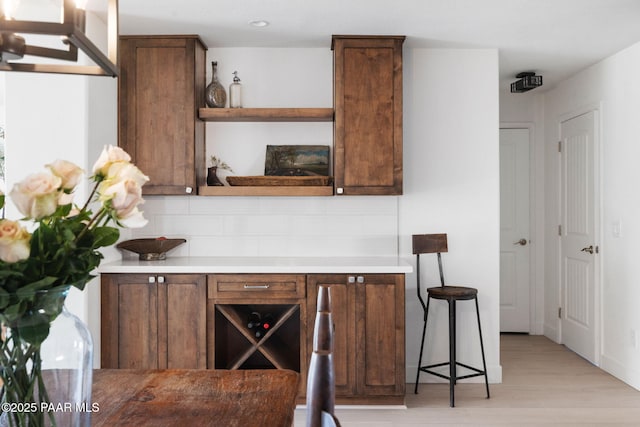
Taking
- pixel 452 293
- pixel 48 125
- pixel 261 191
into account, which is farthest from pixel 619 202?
pixel 48 125

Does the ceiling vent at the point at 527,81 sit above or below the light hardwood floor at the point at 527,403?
above

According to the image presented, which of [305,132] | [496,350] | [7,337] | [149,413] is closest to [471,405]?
[496,350]

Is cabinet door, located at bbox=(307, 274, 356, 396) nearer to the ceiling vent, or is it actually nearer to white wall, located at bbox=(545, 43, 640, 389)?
white wall, located at bbox=(545, 43, 640, 389)

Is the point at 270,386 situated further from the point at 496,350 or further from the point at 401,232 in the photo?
the point at 496,350

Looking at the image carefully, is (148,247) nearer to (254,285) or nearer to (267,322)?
(254,285)

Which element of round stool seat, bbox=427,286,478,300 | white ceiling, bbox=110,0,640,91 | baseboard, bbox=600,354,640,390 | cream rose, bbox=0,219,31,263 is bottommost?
baseboard, bbox=600,354,640,390

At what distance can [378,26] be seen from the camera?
3689mm

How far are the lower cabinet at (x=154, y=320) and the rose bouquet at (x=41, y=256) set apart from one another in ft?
8.68

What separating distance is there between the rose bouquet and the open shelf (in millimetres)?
2692

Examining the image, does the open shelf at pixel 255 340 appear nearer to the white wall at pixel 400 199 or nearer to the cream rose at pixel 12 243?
the white wall at pixel 400 199

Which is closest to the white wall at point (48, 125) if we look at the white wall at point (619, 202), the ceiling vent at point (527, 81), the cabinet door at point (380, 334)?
the cabinet door at point (380, 334)

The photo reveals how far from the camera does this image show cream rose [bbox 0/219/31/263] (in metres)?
0.86

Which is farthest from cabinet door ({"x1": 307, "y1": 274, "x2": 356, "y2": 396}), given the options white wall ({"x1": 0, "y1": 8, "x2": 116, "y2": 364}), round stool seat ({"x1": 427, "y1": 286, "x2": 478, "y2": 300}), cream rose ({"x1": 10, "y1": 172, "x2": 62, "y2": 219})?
cream rose ({"x1": 10, "y1": 172, "x2": 62, "y2": 219})

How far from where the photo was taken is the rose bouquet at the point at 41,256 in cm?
89
